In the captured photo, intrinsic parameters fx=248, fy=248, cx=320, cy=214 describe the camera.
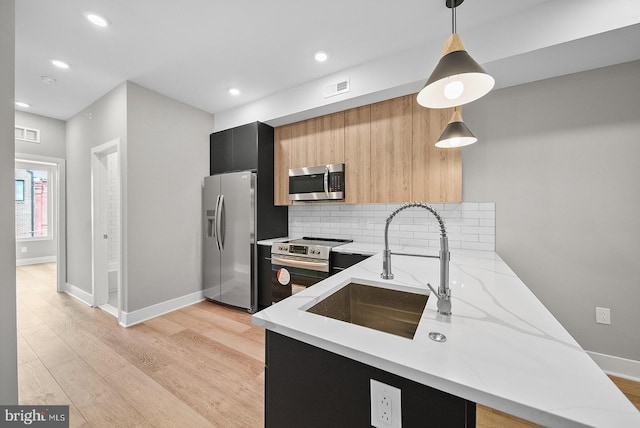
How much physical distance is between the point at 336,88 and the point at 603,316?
312 cm

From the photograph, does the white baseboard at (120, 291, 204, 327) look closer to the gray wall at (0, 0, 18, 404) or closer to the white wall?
the gray wall at (0, 0, 18, 404)

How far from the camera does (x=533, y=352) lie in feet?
2.27

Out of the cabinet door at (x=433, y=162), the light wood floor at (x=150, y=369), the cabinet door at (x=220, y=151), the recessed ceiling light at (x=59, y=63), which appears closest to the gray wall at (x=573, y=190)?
the cabinet door at (x=433, y=162)

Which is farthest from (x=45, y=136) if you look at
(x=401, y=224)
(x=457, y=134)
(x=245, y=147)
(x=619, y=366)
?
(x=619, y=366)

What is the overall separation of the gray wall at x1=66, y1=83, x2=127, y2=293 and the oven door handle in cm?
216

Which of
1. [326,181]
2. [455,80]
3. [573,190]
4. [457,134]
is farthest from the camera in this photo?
[326,181]

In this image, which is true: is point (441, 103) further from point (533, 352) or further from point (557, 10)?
point (557, 10)

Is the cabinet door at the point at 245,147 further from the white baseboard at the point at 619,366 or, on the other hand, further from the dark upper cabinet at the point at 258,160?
the white baseboard at the point at 619,366

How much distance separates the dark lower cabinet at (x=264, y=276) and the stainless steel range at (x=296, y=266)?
113 millimetres

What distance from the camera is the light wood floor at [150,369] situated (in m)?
1.61

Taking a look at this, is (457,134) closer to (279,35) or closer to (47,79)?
(279,35)

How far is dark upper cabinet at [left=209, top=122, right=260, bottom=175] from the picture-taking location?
3.28 metres

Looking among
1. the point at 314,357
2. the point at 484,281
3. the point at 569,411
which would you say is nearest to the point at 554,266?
the point at 484,281

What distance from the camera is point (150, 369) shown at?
2053 mm
